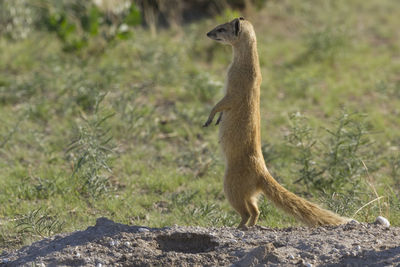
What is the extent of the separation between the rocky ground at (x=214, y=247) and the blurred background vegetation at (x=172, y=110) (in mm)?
529

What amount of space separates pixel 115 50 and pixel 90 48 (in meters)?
0.38

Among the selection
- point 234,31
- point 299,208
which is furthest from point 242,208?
point 234,31

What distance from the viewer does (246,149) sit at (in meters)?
3.98

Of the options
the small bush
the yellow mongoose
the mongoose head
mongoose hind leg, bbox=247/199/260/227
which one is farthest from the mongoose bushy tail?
the small bush

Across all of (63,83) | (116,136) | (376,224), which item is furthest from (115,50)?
(376,224)

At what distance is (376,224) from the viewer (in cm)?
379

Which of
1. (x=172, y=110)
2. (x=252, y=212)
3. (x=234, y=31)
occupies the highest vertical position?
(x=234, y=31)

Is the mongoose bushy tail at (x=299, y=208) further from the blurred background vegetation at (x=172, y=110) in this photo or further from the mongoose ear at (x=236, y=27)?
the mongoose ear at (x=236, y=27)

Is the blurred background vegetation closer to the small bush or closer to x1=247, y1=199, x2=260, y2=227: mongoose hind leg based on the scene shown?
the small bush

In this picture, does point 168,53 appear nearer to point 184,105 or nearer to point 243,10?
point 184,105

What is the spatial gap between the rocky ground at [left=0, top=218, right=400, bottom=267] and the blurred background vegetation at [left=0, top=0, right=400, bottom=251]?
1.73ft

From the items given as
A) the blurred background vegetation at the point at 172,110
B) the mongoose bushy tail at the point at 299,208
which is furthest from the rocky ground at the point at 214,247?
the blurred background vegetation at the point at 172,110

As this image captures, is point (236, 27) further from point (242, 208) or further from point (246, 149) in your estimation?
point (242, 208)

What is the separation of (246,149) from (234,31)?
0.91 meters
